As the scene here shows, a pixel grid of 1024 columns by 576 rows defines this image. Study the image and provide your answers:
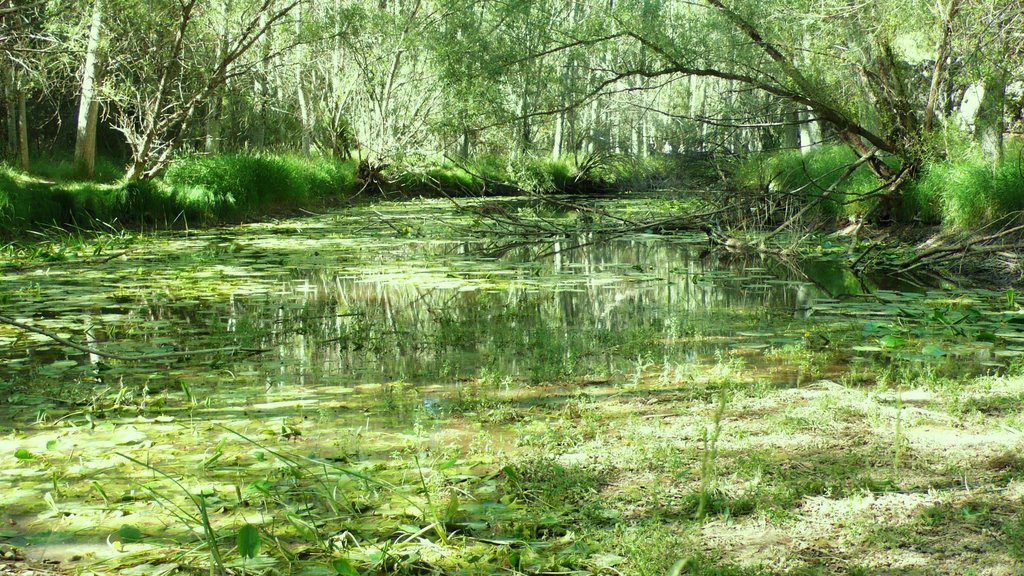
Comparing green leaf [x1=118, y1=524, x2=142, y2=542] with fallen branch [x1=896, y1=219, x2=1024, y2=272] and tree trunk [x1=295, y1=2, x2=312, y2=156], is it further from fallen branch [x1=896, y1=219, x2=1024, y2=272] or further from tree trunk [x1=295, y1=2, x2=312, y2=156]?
tree trunk [x1=295, y1=2, x2=312, y2=156]

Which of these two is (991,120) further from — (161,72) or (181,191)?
(181,191)

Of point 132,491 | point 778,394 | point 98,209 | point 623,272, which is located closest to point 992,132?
point 623,272

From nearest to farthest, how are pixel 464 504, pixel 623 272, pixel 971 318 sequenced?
pixel 464 504 < pixel 971 318 < pixel 623 272

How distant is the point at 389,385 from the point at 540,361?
887mm

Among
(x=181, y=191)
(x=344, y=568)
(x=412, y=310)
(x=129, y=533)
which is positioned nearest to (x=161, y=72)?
(x=181, y=191)

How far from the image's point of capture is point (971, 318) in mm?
5367

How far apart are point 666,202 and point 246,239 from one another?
8.53 metres

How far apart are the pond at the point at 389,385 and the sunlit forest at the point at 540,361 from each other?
0.02 m

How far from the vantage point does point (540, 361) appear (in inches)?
183

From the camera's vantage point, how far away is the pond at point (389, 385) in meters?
2.47

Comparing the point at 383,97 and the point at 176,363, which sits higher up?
the point at 383,97

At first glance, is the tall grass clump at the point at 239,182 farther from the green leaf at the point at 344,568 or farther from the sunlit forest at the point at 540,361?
the green leaf at the point at 344,568

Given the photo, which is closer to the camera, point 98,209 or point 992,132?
point 992,132

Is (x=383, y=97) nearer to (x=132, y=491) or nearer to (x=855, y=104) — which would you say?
(x=855, y=104)
